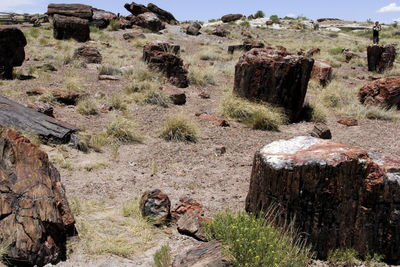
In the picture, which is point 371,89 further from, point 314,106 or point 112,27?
point 112,27

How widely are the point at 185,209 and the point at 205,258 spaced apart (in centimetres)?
130

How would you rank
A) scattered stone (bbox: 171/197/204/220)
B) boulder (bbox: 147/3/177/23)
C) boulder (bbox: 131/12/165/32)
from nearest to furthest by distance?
scattered stone (bbox: 171/197/204/220) < boulder (bbox: 131/12/165/32) < boulder (bbox: 147/3/177/23)

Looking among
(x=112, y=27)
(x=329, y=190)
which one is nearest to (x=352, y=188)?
(x=329, y=190)

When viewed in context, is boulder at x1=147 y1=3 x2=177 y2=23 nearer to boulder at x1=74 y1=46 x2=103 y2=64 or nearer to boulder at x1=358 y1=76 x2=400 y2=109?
boulder at x1=74 y1=46 x2=103 y2=64

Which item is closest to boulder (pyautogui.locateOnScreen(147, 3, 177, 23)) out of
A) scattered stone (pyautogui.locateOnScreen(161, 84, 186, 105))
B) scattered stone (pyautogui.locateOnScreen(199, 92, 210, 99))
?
scattered stone (pyautogui.locateOnScreen(199, 92, 210, 99))

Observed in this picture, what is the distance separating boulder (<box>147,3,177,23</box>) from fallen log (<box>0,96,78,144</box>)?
25905mm

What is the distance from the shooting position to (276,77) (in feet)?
29.8

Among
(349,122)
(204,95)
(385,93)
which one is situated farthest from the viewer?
(204,95)

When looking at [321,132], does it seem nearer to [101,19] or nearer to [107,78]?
[107,78]

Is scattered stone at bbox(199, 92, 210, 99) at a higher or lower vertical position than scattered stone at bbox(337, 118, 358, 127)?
higher

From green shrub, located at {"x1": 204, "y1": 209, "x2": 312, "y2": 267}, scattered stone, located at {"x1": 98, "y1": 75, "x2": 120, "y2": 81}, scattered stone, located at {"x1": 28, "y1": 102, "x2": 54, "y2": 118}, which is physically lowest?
green shrub, located at {"x1": 204, "y1": 209, "x2": 312, "y2": 267}

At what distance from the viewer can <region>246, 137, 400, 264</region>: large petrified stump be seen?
11.6 ft

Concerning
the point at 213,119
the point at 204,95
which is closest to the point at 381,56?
the point at 204,95

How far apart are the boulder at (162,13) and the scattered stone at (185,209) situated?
93.1ft
